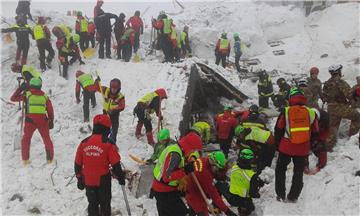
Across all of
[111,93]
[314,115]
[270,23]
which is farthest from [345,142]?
[270,23]

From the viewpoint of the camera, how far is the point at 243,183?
673 centimetres

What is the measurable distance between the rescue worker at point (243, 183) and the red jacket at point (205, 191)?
49 cm

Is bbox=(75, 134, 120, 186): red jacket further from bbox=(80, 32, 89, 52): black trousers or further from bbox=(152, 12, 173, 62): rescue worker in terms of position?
bbox=(80, 32, 89, 52): black trousers

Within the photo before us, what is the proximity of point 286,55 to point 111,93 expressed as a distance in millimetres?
13563

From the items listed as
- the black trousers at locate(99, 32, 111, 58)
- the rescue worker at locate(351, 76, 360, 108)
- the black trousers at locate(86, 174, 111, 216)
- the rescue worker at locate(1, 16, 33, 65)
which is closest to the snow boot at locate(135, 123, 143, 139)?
the black trousers at locate(86, 174, 111, 216)

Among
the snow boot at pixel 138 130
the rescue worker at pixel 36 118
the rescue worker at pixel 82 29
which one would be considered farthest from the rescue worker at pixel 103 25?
the rescue worker at pixel 36 118

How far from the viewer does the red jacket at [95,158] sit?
645 centimetres

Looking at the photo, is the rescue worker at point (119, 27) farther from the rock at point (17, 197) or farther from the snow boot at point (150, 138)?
the rock at point (17, 197)

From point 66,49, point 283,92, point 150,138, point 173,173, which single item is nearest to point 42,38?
point 66,49

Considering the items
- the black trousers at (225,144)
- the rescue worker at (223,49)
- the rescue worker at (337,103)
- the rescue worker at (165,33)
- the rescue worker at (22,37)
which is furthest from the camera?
the rescue worker at (223,49)

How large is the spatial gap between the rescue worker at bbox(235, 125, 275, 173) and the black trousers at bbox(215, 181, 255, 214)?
56.0 inches

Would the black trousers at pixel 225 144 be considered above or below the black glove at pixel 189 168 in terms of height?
below

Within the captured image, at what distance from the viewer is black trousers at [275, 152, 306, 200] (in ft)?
23.3

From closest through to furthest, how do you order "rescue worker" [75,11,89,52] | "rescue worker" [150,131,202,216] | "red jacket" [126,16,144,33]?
"rescue worker" [150,131,202,216]
"rescue worker" [75,11,89,52]
"red jacket" [126,16,144,33]
